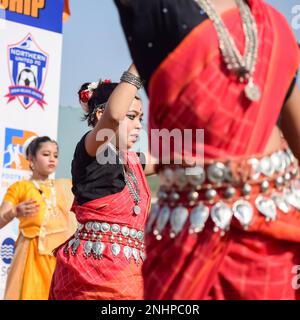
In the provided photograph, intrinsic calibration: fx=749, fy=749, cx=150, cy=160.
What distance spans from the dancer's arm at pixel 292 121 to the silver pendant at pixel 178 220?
385 mm

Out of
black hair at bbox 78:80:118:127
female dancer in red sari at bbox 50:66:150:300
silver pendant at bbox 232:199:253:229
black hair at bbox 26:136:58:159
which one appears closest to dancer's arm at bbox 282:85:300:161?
silver pendant at bbox 232:199:253:229

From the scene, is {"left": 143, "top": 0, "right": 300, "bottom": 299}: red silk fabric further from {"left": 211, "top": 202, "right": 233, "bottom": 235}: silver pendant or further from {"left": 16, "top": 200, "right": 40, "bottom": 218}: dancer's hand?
{"left": 16, "top": 200, "right": 40, "bottom": 218}: dancer's hand

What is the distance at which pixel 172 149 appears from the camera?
1.77m

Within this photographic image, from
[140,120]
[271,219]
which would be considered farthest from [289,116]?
[140,120]

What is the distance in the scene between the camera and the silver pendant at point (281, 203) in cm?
174

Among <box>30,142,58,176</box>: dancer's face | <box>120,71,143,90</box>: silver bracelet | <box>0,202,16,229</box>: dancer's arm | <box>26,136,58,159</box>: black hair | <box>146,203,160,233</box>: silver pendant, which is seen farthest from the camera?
<box>26,136,58,159</box>: black hair

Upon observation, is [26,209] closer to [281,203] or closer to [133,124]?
[133,124]

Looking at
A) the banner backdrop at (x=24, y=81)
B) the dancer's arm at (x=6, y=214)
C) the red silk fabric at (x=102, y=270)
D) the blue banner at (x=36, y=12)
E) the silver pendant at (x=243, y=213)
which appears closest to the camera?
the silver pendant at (x=243, y=213)

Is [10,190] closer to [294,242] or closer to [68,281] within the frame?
[68,281]

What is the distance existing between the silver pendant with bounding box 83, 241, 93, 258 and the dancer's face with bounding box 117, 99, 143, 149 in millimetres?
505

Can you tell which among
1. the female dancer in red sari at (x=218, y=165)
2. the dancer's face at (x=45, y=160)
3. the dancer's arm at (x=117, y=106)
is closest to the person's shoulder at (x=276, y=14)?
the female dancer in red sari at (x=218, y=165)

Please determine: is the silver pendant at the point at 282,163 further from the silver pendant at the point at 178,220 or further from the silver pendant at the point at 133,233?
the silver pendant at the point at 133,233

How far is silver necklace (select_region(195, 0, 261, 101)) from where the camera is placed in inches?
68.1
